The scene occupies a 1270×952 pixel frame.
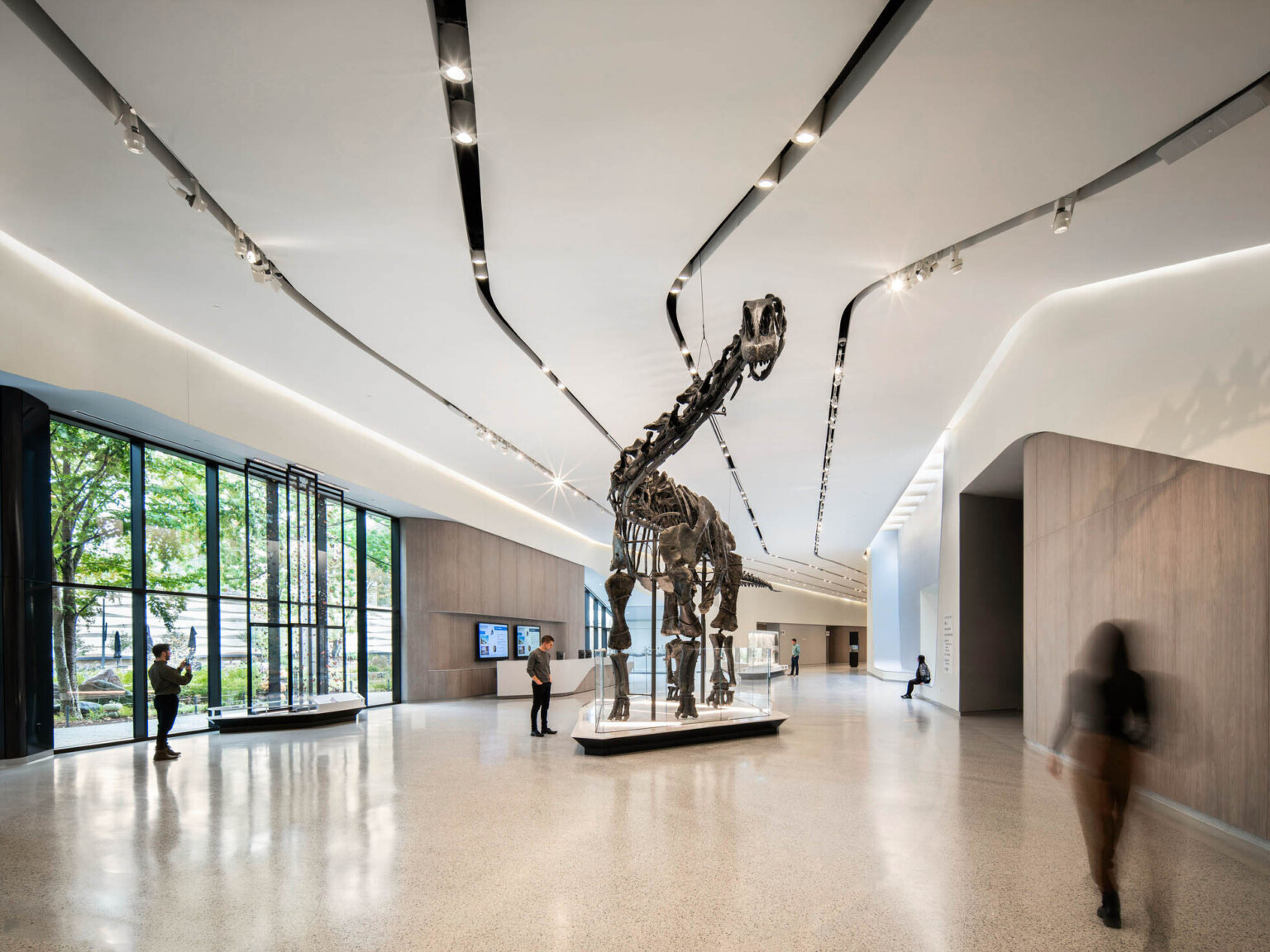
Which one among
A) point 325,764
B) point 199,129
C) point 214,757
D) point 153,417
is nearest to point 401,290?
point 199,129

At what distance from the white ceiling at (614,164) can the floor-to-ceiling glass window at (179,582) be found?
2.82 meters

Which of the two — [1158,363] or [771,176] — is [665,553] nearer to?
[771,176]

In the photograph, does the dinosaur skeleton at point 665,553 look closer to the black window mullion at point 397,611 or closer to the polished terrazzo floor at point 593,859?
the polished terrazzo floor at point 593,859

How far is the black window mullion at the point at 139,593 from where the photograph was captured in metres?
10.2

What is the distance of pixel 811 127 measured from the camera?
4.78 m

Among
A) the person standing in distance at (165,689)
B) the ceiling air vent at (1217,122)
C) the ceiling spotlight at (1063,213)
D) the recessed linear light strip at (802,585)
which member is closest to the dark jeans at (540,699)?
the person standing in distance at (165,689)

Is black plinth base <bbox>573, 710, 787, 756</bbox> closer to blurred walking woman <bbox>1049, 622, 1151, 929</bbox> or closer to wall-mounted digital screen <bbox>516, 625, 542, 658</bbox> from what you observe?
blurred walking woman <bbox>1049, 622, 1151, 929</bbox>

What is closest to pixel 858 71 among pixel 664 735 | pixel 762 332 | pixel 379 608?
pixel 762 332

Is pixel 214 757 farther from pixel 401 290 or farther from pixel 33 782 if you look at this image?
pixel 401 290

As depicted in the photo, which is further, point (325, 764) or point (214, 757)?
point (214, 757)

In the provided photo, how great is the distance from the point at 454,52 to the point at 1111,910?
5.22 meters

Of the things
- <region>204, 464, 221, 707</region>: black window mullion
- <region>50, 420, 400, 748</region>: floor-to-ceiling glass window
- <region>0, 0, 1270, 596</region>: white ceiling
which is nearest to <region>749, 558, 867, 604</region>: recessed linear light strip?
<region>50, 420, 400, 748</region>: floor-to-ceiling glass window

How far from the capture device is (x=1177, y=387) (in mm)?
5844

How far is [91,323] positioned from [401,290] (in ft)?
11.3
